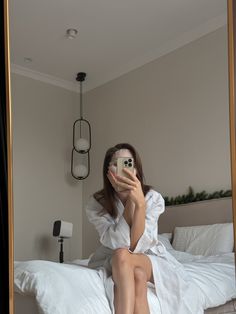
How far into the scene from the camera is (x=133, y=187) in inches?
47.9

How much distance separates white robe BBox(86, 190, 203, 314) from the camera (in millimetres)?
1177

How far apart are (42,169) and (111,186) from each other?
23 cm

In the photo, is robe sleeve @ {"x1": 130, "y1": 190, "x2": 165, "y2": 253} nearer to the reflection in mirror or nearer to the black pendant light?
the reflection in mirror

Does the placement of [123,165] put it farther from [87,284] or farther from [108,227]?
[87,284]

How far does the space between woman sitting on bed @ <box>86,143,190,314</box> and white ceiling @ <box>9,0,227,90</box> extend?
304mm

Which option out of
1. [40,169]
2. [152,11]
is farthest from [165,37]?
[40,169]

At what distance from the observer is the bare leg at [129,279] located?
3.59 feet

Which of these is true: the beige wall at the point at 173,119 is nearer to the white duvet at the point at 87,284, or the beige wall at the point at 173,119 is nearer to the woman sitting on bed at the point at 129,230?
the woman sitting on bed at the point at 129,230


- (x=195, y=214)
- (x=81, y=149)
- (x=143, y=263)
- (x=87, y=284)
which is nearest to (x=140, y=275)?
(x=143, y=263)

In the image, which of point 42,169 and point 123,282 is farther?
point 42,169

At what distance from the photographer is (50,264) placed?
1.15 m

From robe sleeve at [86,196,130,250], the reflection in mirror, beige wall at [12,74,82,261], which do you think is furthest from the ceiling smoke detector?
robe sleeve at [86,196,130,250]

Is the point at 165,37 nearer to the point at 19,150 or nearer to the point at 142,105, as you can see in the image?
the point at 142,105

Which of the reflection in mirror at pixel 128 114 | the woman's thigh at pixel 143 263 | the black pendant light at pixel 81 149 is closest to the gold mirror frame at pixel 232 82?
the reflection in mirror at pixel 128 114
